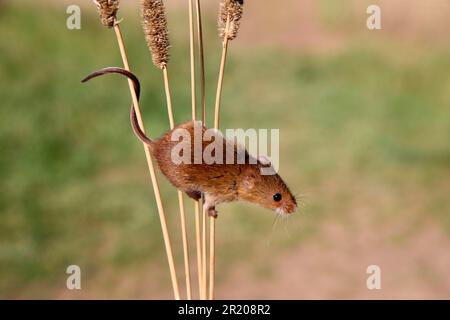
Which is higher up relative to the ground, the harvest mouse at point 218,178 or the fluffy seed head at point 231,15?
the fluffy seed head at point 231,15

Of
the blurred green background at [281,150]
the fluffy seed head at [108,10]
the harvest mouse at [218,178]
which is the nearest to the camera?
the fluffy seed head at [108,10]

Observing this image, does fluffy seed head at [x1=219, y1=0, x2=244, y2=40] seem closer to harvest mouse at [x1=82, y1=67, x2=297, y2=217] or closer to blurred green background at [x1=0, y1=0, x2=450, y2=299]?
harvest mouse at [x1=82, y1=67, x2=297, y2=217]

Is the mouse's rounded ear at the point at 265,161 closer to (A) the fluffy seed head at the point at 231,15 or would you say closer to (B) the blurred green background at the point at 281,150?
(A) the fluffy seed head at the point at 231,15

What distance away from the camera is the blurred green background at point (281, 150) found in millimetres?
4117

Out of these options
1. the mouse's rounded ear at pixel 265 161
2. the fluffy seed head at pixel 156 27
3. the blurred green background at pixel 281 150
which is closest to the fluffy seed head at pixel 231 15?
the fluffy seed head at pixel 156 27

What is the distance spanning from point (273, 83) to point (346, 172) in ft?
6.64

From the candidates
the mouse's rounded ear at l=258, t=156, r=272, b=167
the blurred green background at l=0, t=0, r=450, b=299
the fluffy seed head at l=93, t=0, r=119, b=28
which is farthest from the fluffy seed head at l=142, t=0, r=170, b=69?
the blurred green background at l=0, t=0, r=450, b=299

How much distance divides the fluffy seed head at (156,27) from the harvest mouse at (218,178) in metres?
0.12

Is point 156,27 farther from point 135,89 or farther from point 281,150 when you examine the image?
point 281,150

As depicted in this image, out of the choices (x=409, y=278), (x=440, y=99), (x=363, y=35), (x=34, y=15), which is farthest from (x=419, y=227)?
(x=34, y=15)

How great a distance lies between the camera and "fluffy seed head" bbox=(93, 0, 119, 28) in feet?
3.17

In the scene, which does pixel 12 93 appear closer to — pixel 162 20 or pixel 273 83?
pixel 273 83

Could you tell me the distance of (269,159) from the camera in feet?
3.92

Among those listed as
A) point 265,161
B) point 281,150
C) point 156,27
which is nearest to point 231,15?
point 156,27
